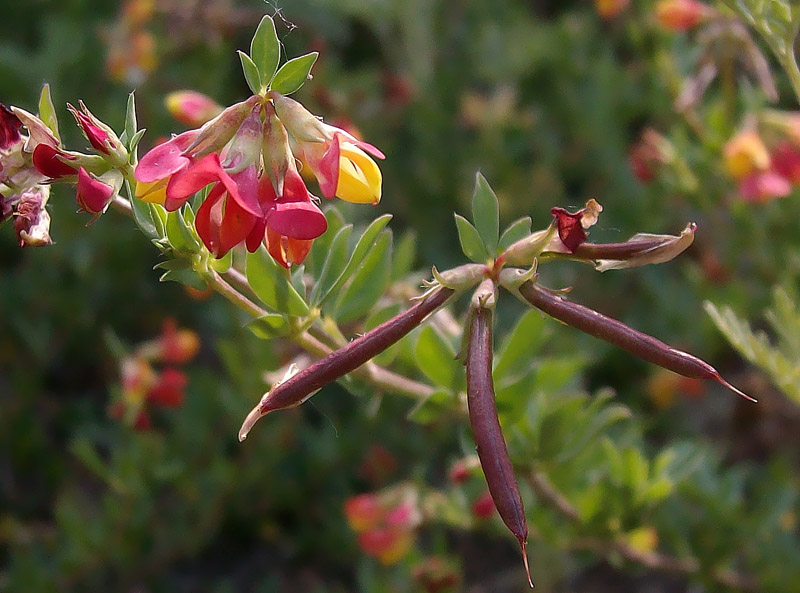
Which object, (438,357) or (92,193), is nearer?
(92,193)

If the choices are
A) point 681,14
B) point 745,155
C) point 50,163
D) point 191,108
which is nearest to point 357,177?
point 50,163

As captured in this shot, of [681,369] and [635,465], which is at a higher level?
[681,369]

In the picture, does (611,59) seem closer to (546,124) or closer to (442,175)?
(546,124)

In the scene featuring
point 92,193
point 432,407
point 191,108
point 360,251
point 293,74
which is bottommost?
point 432,407

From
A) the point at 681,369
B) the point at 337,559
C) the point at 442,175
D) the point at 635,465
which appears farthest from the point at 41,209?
the point at 442,175

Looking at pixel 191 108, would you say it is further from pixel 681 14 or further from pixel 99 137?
pixel 681 14

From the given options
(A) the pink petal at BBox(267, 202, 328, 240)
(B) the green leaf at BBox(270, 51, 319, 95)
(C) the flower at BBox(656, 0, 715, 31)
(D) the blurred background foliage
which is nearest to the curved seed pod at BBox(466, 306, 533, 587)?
(A) the pink petal at BBox(267, 202, 328, 240)

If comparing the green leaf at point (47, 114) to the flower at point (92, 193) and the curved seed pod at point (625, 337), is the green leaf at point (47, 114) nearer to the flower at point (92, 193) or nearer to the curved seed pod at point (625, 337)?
the flower at point (92, 193)
